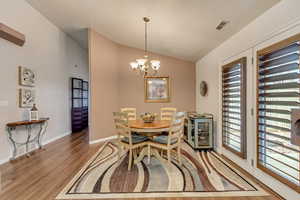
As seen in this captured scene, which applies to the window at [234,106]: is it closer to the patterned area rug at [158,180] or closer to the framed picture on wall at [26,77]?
the patterned area rug at [158,180]

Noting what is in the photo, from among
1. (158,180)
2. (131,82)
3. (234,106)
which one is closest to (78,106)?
(131,82)

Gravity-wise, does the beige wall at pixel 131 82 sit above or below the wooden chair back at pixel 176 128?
above

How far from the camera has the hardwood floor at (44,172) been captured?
212 cm

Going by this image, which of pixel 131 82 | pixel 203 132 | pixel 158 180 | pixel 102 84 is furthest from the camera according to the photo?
pixel 131 82

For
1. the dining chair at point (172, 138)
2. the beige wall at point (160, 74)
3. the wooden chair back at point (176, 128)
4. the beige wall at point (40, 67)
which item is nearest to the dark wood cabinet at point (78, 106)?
the beige wall at point (40, 67)

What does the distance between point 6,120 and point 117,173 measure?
264 cm

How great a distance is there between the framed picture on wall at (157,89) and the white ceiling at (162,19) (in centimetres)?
100

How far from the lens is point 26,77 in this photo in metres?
3.71

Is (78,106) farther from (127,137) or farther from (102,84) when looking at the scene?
(127,137)

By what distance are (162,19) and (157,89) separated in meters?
2.75

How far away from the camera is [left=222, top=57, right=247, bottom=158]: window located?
8.96ft

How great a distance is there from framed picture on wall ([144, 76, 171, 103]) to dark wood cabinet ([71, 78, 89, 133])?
276 cm

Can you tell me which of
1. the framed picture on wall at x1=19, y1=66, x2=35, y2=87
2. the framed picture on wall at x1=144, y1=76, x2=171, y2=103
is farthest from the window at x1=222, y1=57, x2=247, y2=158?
the framed picture on wall at x1=19, y1=66, x2=35, y2=87

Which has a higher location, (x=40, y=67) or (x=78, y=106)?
(x=40, y=67)
